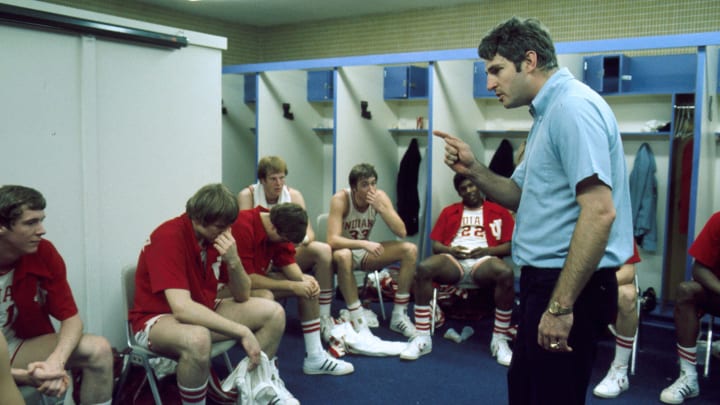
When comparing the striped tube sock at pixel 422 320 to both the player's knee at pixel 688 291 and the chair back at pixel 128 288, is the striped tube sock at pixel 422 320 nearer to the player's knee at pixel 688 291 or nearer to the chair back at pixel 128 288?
the player's knee at pixel 688 291

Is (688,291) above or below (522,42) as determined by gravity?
below

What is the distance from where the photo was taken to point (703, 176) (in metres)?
3.63

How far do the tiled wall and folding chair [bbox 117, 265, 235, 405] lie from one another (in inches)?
174

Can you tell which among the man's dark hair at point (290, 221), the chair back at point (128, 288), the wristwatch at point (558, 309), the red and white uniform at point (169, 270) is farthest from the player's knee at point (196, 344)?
the wristwatch at point (558, 309)

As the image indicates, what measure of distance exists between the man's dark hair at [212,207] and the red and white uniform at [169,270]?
0.32 feet

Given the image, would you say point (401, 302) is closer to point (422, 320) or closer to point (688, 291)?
point (422, 320)

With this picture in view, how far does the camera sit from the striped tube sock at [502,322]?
3.44 metres

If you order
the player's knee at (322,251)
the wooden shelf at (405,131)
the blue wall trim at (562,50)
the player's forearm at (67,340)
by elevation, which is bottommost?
the player's forearm at (67,340)

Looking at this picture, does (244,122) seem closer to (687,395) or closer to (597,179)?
(687,395)

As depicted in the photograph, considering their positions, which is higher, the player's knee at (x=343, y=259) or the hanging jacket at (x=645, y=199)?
the hanging jacket at (x=645, y=199)

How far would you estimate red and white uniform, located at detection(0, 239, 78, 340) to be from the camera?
6.79ft

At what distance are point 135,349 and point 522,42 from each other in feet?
5.86

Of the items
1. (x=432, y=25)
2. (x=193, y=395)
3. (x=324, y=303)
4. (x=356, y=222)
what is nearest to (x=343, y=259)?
(x=324, y=303)

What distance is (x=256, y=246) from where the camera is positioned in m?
3.00
